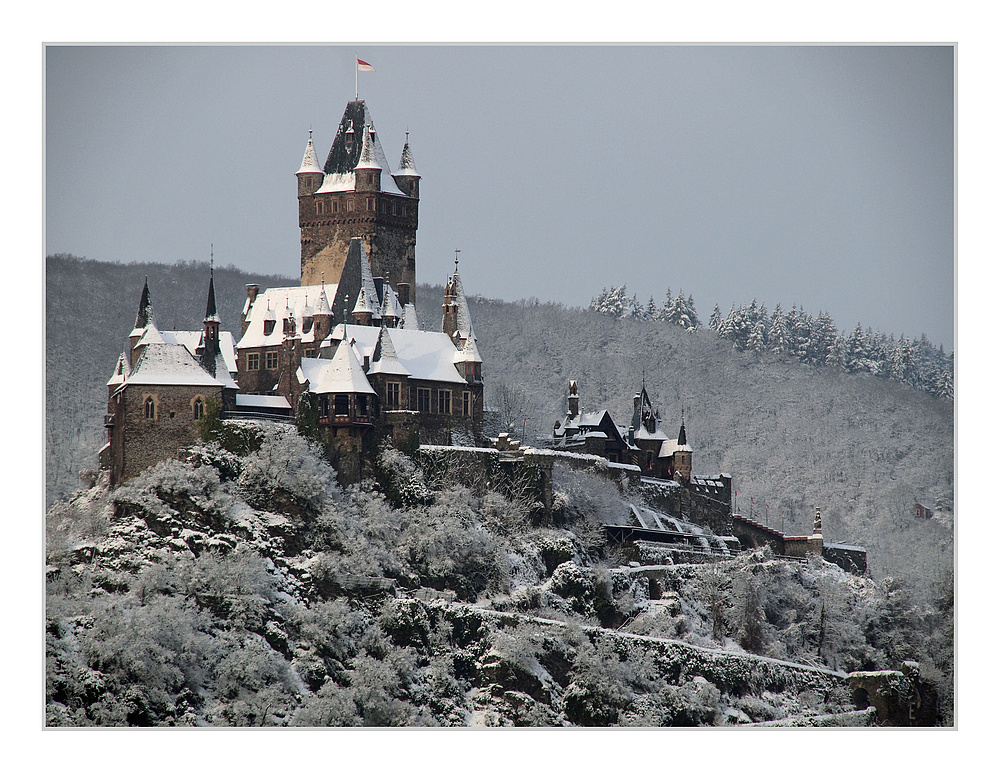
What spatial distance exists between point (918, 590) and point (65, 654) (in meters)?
34.1

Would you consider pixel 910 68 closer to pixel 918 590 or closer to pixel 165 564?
pixel 918 590

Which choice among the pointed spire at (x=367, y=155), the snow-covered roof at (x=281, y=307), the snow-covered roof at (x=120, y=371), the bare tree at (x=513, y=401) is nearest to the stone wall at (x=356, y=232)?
the pointed spire at (x=367, y=155)

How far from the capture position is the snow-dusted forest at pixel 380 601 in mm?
56281

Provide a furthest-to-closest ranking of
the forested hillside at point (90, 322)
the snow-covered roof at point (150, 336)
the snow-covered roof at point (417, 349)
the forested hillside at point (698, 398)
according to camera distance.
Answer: the snow-covered roof at point (417, 349) → the forested hillside at point (698, 398) → the snow-covered roof at point (150, 336) → the forested hillside at point (90, 322)

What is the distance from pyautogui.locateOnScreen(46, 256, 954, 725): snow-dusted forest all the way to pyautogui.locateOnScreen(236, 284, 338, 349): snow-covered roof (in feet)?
7.78

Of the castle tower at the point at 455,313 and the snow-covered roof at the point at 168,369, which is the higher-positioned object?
the castle tower at the point at 455,313

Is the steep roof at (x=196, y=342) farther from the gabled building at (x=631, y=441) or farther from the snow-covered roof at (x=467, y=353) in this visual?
the gabled building at (x=631, y=441)

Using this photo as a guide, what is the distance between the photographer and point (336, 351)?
71.1m

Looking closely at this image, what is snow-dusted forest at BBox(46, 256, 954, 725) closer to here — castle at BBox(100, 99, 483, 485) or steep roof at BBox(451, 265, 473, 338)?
castle at BBox(100, 99, 483, 485)

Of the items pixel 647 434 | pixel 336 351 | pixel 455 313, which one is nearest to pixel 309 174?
pixel 455 313

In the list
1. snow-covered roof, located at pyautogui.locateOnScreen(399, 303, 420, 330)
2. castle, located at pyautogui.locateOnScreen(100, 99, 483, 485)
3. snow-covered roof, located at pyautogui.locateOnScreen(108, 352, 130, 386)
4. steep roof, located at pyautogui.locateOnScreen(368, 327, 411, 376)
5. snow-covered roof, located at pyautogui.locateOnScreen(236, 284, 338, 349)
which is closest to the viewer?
castle, located at pyautogui.locateOnScreen(100, 99, 483, 485)

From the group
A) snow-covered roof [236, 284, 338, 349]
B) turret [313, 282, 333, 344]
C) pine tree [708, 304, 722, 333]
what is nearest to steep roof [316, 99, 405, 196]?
snow-covered roof [236, 284, 338, 349]

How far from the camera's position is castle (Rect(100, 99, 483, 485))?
6562cm

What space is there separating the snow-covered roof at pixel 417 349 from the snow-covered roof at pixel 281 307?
207cm
